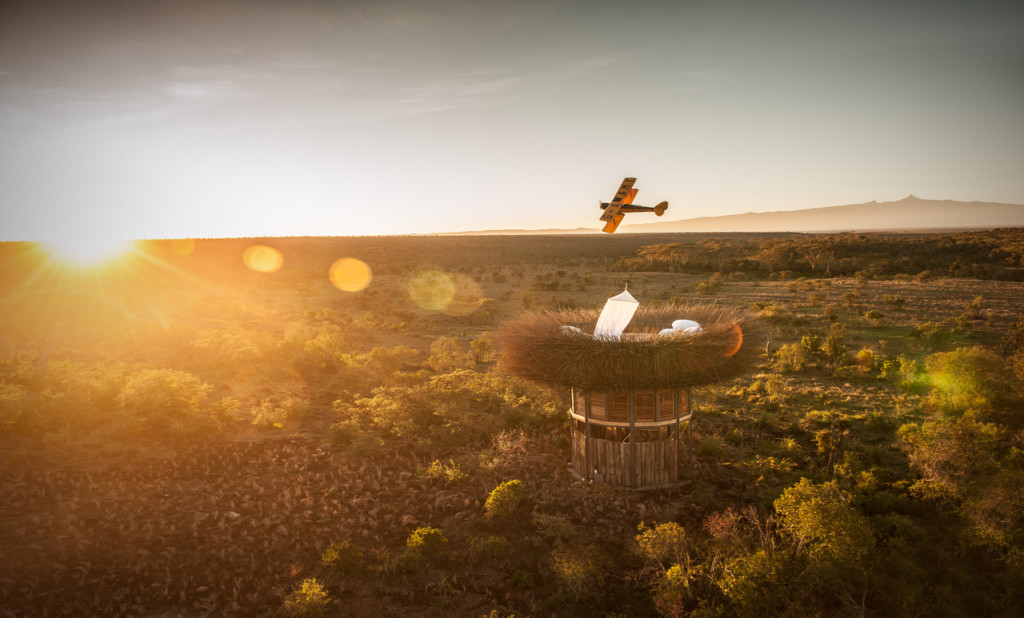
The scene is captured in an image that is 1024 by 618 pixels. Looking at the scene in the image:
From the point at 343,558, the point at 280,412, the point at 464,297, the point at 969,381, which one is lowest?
the point at 343,558

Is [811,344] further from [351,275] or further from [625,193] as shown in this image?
[351,275]

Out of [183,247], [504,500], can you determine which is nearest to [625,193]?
[504,500]

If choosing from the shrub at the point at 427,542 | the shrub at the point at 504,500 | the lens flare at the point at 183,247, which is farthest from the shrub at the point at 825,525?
the lens flare at the point at 183,247

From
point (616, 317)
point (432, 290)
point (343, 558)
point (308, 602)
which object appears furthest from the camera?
point (432, 290)

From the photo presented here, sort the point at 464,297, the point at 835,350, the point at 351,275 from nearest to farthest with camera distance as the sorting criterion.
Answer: the point at 835,350 < the point at 464,297 < the point at 351,275

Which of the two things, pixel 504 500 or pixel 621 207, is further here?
pixel 621 207

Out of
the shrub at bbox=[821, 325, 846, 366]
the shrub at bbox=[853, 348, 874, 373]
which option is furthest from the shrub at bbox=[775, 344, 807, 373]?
the shrub at bbox=[853, 348, 874, 373]

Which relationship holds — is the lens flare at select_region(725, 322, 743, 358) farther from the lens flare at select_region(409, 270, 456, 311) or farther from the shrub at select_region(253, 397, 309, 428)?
the lens flare at select_region(409, 270, 456, 311)

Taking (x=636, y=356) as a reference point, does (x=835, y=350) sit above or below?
below
